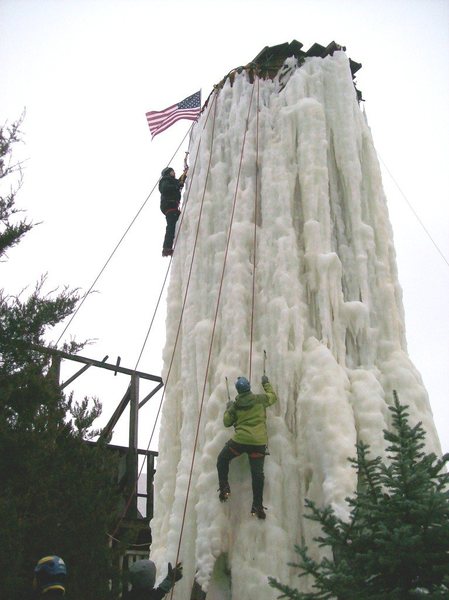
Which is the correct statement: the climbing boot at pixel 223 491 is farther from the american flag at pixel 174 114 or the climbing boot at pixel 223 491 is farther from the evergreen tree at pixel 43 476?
the american flag at pixel 174 114

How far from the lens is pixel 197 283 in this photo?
7242 mm

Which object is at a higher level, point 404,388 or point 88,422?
point 404,388

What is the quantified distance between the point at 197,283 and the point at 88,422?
8.40 ft

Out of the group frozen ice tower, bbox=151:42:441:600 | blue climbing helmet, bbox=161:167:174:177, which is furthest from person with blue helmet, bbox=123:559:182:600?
blue climbing helmet, bbox=161:167:174:177

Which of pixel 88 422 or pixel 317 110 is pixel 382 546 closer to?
pixel 88 422

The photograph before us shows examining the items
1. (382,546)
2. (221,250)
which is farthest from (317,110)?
(382,546)

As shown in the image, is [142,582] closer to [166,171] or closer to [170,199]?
[170,199]

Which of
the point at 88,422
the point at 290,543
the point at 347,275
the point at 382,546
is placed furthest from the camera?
the point at 347,275

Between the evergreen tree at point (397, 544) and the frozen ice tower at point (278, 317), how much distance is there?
128 centimetres

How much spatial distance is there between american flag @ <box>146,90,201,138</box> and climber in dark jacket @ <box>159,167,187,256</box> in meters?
0.82

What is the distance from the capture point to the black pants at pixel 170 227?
8.25 metres

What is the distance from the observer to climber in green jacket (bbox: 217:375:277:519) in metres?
5.60

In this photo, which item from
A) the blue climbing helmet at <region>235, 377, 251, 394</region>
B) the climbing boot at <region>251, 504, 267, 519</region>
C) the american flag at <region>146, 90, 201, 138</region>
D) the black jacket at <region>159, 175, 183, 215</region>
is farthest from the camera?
the american flag at <region>146, 90, 201, 138</region>

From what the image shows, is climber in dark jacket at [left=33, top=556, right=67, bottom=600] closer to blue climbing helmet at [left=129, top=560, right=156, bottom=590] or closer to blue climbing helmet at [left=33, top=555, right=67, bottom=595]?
blue climbing helmet at [left=33, top=555, right=67, bottom=595]
